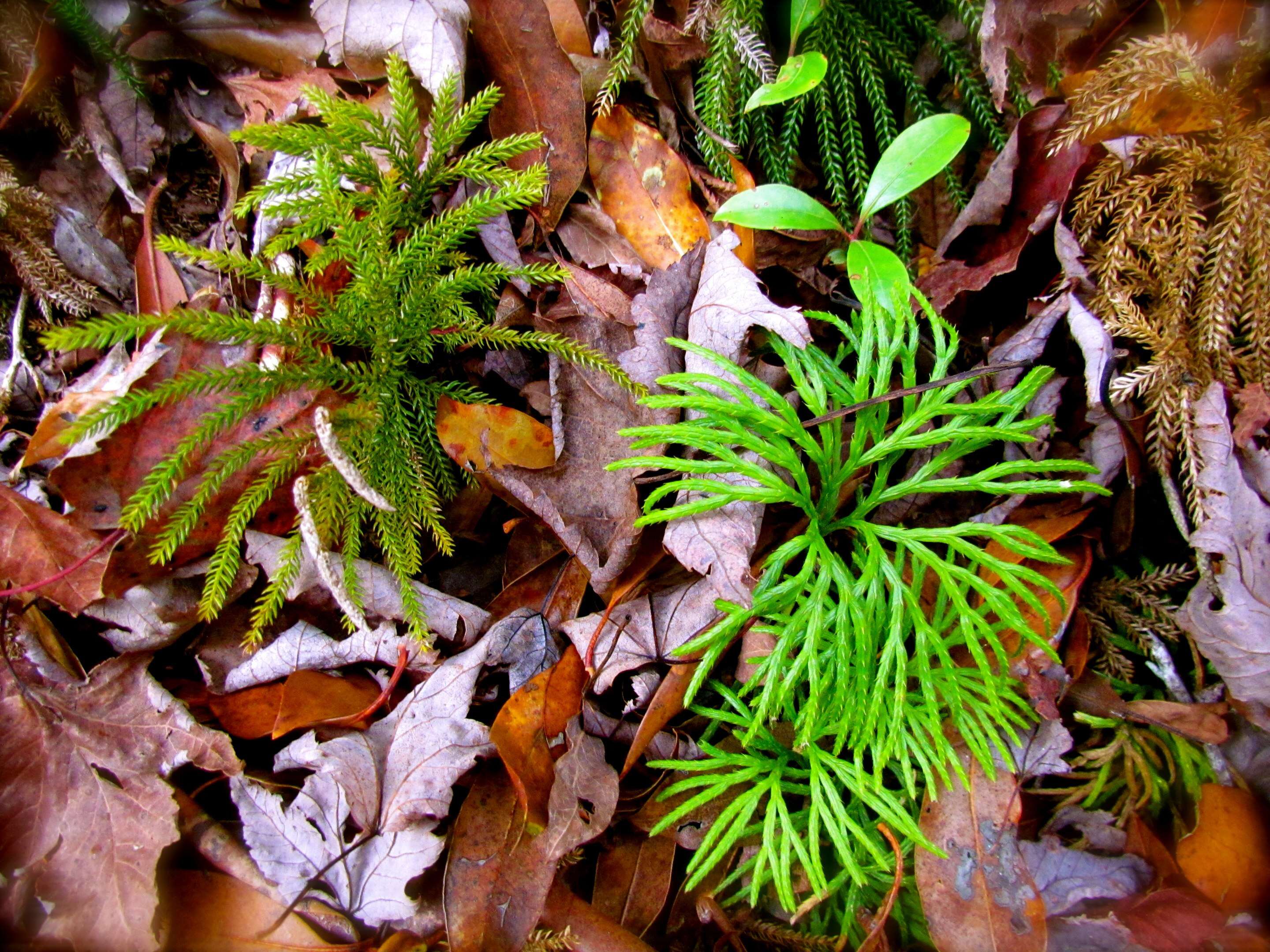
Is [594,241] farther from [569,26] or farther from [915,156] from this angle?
[915,156]

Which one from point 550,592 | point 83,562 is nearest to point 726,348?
point 550,592

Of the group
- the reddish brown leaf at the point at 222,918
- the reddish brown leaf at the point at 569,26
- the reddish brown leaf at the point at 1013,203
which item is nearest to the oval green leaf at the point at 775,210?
the reddish brown leaf at the point at 1013,203

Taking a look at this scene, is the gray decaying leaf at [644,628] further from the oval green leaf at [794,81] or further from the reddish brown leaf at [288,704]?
the oval green leaf at [794,81]

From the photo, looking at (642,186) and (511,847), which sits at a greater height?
(642,186)

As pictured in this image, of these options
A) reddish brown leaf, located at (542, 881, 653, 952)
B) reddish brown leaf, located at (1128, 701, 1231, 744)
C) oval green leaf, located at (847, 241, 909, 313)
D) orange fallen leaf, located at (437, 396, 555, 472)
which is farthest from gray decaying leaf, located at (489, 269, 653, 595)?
reddish brown leaf, located at (1128, 701, 1231, 744)

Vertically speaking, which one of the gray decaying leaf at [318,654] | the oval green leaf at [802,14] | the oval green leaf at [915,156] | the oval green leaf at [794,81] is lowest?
the gray decaying leaf at [318,654]

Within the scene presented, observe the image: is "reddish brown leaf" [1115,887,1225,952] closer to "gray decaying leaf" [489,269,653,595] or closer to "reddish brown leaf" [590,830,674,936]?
"reddish brown leaf" [590,830,674,936]

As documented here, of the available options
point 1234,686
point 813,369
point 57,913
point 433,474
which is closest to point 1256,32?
point 813,369

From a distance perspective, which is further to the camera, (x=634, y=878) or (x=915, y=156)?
(x=915, y=156)

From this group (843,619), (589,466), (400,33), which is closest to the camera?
(843,619)
